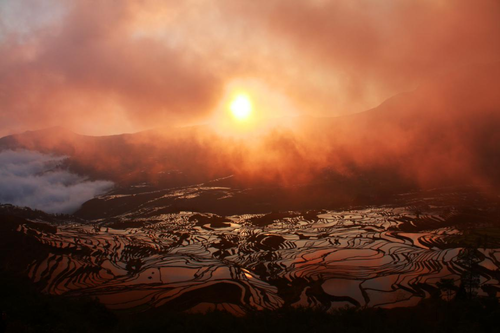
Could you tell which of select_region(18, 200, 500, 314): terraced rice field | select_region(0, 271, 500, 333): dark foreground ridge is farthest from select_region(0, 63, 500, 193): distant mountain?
select_region(0, 271, 500, 333): dark foreground ridge

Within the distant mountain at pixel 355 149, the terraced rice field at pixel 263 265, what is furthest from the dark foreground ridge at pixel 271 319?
the distant mountain at pixel 355 149

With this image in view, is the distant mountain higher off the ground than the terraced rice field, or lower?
higher

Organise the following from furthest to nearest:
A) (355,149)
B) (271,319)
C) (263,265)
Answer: (355,149) < (263,265) < (271,319)

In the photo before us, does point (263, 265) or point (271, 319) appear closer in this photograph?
point (271, 319)

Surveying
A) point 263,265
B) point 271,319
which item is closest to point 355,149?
point 263,265

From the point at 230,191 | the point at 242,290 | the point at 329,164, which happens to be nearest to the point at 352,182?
the point at 329,164

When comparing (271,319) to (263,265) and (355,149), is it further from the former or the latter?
(355,149)

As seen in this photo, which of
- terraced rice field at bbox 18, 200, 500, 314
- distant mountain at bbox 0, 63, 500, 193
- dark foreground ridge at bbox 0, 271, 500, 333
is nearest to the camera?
dark foreground ridge at bbox 0, 271, 500, 333

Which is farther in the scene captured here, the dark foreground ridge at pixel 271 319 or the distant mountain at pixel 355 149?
the distant mountain at pixel 355 149

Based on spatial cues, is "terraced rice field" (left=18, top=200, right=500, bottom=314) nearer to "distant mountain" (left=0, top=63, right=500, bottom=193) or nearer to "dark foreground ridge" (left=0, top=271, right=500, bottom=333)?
"dark foreground ridge" (left=0, top=271, right=500, bottom=333)

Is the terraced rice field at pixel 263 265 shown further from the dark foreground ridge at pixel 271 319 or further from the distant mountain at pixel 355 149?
the distant mountain at pixel 355 149

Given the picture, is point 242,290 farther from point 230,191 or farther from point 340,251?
point 230,191
